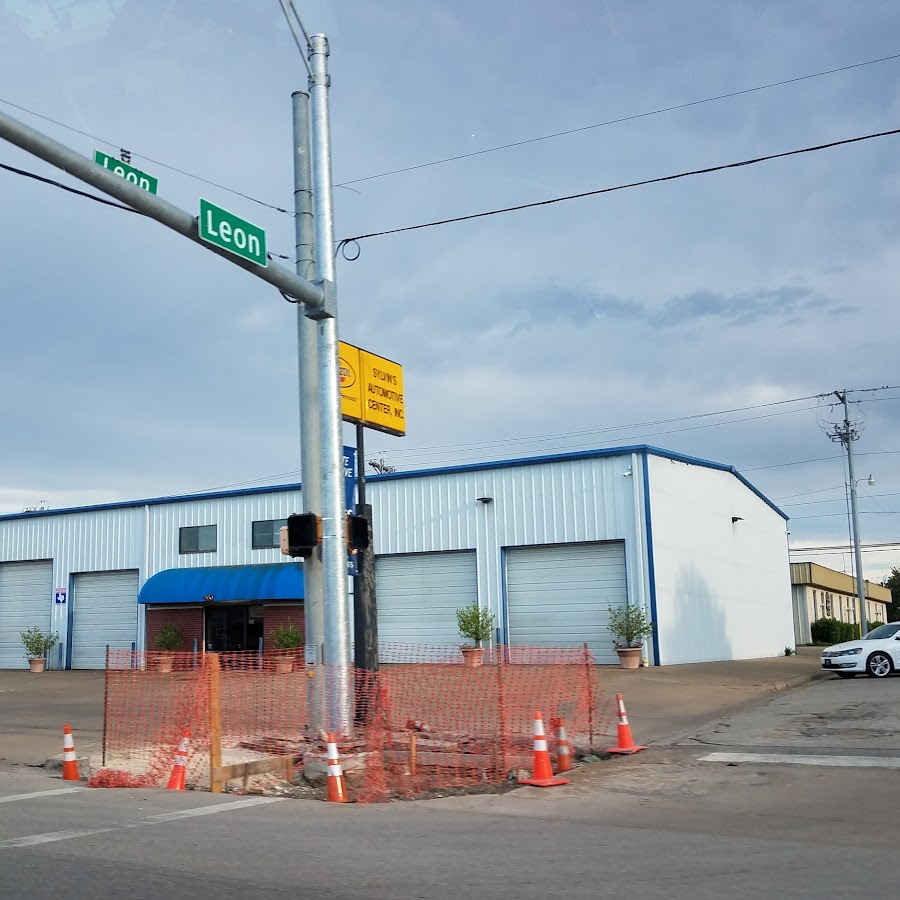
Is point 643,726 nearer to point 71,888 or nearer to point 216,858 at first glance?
point 216,858

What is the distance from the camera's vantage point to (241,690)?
16.0m

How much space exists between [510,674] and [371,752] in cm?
674

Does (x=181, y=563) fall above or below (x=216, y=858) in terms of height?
above

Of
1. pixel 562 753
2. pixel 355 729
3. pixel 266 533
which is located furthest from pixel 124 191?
pixel 266 533

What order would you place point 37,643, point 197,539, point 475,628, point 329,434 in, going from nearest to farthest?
point 329,434
point 475,628
point 197,539
point 37,643

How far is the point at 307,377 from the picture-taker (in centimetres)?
1413

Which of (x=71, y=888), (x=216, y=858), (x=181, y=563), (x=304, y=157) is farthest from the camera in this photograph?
(x=181, y=563)

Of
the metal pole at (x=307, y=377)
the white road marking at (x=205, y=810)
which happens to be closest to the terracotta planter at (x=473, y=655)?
the metal pole at (x=307, y=377)

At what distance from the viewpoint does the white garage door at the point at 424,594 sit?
105ft

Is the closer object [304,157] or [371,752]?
[371,752]

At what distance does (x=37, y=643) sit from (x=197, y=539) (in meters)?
7.72

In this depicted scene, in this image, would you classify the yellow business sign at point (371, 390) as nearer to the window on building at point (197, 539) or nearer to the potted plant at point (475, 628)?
the potted plant at point (475, 628)

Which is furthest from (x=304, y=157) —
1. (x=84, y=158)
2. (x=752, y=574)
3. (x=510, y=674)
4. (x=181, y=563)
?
(x=752, y=574)

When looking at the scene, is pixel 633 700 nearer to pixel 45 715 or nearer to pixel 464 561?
pixel 45 715
